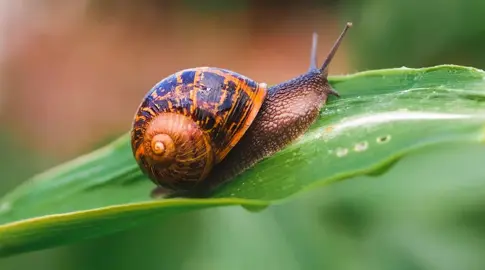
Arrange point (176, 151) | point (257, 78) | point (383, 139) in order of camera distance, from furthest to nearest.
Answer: point (257, 78) < point (176, 151) < point (383, 139)

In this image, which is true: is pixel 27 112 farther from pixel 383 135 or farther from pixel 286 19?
pixel 383 135

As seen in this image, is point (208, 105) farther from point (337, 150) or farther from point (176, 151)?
point (337, 150)

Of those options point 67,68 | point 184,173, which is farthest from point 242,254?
point 67,68

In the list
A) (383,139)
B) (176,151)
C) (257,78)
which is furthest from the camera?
(257,78)

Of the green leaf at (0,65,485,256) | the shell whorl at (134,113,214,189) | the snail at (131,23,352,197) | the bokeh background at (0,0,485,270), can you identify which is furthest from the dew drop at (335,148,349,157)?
the bokeh background at (0,0,485,270)

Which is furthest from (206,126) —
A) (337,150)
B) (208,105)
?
(337,150)

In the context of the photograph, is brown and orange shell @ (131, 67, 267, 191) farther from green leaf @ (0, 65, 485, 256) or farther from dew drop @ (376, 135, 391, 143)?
dew drop @ (376, 135, 391, 143)
